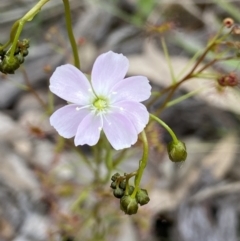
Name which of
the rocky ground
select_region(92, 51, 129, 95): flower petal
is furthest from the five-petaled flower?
the rocky ground

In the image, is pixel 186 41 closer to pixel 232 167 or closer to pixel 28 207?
pixel 232 167

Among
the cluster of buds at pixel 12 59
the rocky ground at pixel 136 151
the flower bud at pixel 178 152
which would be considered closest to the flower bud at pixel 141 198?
the flower bud at pixel 178 152

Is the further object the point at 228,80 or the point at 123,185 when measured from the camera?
the point at 228,80

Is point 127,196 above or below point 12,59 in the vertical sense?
below

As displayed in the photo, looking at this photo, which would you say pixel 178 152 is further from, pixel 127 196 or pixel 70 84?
pixel 70 84

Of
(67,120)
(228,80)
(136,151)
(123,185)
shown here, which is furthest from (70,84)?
(136,151)

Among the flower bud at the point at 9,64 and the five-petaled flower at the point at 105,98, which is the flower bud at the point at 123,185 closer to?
the five-petaled flower at the point at 105,98

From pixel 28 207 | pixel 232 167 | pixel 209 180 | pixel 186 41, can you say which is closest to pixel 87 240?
pixel 28 207
